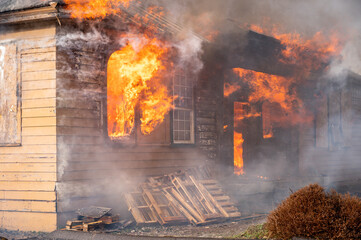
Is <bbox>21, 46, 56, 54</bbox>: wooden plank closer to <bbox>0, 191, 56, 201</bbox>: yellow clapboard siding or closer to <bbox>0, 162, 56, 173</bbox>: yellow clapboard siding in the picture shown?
<bbox>0, 162, 56, 173</bbox>: yellow clapboard siding

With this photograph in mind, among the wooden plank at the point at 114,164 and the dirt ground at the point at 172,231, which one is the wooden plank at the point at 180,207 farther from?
the wooden plank at the point at 114,164

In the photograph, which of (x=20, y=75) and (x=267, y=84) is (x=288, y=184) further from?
(x=20, y=75)

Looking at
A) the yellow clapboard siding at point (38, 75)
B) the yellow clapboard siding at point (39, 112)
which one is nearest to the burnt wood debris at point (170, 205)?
the yellow clapboard siding at point (39, 112)

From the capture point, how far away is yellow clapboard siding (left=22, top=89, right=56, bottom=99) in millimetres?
9102

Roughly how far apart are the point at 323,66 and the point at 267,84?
3574mm

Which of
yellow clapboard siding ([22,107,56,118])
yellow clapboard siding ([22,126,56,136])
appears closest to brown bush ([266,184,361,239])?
yellow clapboard siding ([22,126,56,136])

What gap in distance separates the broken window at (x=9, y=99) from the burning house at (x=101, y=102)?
0.08 ft

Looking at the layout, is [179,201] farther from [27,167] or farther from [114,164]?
[27,167]

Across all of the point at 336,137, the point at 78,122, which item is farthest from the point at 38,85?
the point at 336,137

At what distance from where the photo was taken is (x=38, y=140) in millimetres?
9211

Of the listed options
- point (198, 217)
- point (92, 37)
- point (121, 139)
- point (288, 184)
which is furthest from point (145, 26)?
point (288, 184)

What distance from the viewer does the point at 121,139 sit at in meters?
10.4

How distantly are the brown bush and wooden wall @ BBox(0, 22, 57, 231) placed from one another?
5.06 m

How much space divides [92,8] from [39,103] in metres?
2.51
